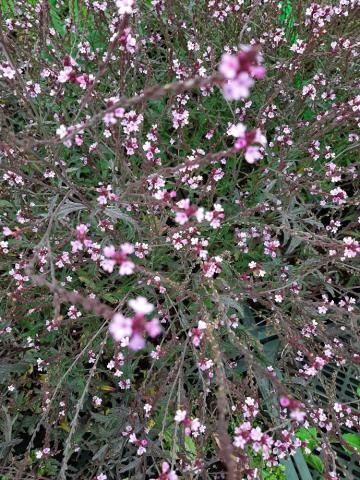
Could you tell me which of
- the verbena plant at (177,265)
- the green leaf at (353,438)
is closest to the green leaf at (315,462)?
the verbena plant at (177,265)

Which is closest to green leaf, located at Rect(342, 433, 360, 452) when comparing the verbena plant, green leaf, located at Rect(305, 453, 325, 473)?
the verbena plant

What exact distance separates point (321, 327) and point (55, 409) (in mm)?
1262

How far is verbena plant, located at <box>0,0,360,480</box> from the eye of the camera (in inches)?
65.2

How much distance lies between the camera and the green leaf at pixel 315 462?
6.81 feet

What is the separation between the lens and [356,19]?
244 cm

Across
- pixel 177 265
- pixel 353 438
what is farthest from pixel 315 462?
pixel 177 265

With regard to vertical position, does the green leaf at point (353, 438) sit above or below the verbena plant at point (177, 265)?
below

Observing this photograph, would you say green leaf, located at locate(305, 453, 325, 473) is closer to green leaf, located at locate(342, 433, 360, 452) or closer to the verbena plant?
the verbena plant

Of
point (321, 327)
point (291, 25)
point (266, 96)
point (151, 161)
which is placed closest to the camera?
point (321, 327)

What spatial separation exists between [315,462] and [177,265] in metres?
1.18

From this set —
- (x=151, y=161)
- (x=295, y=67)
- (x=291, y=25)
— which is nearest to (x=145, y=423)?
(x=151, y=161)

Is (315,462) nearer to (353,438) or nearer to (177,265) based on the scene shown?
(353,438)

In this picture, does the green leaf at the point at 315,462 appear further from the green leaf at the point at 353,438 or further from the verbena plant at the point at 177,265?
the green leaf at the point at 353,438

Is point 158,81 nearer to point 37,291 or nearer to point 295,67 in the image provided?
point 295,67
